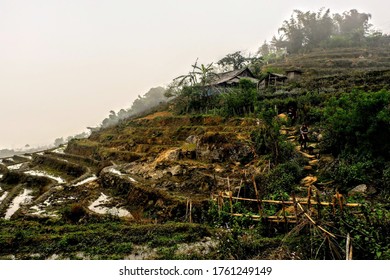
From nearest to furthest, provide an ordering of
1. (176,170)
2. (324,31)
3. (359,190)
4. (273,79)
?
(359,190)
(176,170)
(273,79)
(324,31)

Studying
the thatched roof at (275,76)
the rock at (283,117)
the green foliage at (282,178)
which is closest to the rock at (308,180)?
the green foliage at (282,178)

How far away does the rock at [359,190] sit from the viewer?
795 centimetres

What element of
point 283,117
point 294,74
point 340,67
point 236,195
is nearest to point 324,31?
point 340,67

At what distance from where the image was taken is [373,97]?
29.3 ft

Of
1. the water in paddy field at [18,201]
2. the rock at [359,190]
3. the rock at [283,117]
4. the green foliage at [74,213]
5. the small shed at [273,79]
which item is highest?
the small shed at [273,79]

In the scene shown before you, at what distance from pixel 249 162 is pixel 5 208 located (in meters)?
11.2

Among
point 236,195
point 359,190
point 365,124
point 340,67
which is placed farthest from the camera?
point 340,67

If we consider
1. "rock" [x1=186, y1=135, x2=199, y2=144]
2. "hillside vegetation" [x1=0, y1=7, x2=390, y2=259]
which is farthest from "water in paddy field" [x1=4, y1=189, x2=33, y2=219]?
"rock" [x1=186, y1=135, x2=199, y2=144]

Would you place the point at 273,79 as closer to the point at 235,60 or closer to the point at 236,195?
the point at 235,60

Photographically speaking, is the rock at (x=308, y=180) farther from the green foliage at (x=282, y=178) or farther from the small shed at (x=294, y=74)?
the small shed at (x=294, y=74)

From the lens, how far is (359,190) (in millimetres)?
8039

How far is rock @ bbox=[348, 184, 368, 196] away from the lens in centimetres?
795

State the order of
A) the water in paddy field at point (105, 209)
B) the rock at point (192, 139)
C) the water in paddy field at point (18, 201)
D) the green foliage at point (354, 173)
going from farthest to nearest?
the rock at point (192, 139) < the water in paddy field at point (18, 201) < the water in paddy field at point (105, 209) < the green foliage at point (354, 173)

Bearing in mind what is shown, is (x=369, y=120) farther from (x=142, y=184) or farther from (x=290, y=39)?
(x=290, y=39)
